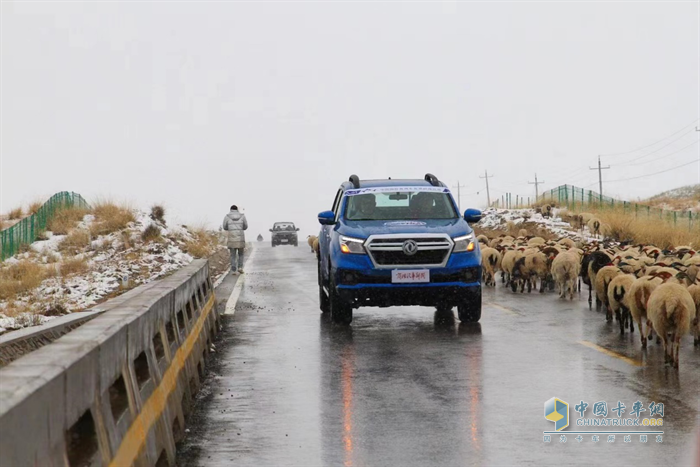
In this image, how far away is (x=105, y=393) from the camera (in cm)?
491

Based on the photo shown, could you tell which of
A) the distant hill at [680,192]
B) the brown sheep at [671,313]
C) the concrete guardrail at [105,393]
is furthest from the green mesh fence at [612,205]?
the distant hill at [680,192]

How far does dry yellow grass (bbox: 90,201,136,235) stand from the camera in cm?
3825

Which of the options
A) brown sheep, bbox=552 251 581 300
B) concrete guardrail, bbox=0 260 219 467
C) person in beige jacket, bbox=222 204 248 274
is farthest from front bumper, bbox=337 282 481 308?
person in beige jacket, bbox=222 204 248 274

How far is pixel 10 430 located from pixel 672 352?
8943 millimetres

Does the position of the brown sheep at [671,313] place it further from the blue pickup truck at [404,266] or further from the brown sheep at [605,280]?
the brown sheep at [605,280]

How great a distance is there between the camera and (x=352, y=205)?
631 inches

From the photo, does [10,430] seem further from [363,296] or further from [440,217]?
[440,217]

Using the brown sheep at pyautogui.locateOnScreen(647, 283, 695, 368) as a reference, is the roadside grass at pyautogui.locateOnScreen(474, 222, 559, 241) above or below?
above

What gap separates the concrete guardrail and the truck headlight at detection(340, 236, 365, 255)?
535cm

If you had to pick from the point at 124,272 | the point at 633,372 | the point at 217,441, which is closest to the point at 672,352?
the point at 633,372

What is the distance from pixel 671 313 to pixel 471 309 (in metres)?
4.50

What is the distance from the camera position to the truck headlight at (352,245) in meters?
14.5

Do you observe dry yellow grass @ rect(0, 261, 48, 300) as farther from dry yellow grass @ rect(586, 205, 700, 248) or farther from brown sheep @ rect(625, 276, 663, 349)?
dry yellow grass @ rect(586, 205, 700, 248)

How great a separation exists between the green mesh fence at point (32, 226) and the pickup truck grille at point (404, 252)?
2501 cm
